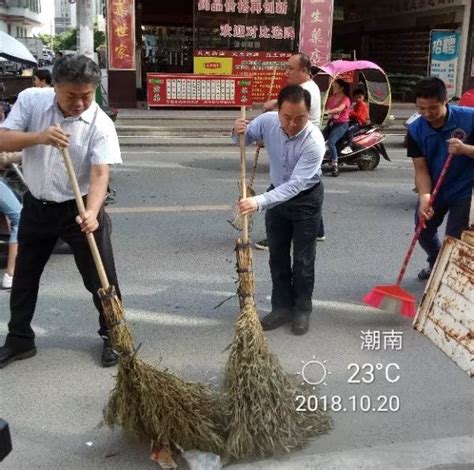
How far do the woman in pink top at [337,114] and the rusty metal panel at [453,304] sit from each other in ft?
20.1

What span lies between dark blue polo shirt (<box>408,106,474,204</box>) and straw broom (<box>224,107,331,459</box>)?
5.66 ft

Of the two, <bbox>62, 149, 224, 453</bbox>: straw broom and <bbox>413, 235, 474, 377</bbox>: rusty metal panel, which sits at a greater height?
<bbox>413, 235, 474, 377</bbox>: rusty metal panel

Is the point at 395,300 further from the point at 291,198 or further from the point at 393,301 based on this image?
the point at 291,198

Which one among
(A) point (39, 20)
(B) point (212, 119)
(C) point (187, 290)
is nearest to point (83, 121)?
(C) point (187, 290)

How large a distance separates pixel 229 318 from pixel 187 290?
56 centimetres

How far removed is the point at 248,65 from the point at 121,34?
123 inches

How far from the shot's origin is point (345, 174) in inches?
351

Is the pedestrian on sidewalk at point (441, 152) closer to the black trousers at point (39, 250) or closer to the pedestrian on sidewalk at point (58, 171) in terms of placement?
the pedestrian on sidewalk at point (58, 171)

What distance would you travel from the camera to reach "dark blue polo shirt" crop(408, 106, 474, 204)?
3.67 m

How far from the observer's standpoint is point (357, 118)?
29.8 ft

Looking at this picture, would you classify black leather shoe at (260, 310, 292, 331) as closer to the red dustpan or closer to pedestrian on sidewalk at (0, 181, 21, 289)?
the red dustpan

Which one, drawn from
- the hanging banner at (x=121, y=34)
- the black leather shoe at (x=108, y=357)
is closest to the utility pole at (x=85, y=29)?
the hanging banner at (x=121, y=34)
